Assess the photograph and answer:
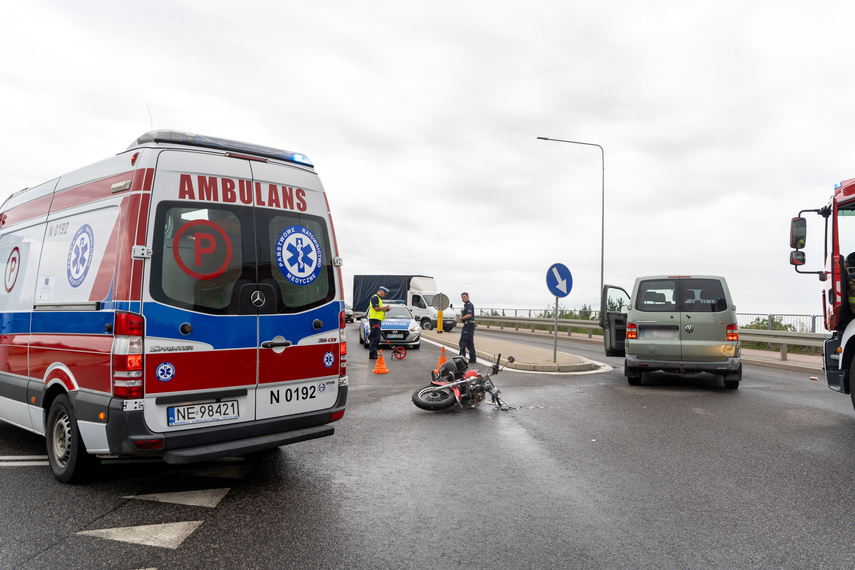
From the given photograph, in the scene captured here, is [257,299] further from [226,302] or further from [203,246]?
[203,246]

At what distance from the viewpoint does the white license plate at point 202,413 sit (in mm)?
4504

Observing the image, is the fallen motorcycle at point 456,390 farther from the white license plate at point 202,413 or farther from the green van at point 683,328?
the white license plate at point 202,413

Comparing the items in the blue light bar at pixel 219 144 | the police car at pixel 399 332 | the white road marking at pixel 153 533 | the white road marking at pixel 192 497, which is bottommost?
the white road marking at pixel 192 497

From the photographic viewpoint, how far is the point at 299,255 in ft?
17.4

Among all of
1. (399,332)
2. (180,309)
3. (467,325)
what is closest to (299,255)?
(180,309)

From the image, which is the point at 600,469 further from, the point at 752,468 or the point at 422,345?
the point at 422,345

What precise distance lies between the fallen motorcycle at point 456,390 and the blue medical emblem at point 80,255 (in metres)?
4.96

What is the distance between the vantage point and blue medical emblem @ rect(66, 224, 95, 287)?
4.89m

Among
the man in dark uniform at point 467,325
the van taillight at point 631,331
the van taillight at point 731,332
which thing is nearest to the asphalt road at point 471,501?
the van taillight at point 731,332

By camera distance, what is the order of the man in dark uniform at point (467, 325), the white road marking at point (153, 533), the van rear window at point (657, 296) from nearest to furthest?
1. the white road marking at point (153, 533)
2. the van rear window at point (657, 296)
3. the man in dark uniform at point (467, 325)

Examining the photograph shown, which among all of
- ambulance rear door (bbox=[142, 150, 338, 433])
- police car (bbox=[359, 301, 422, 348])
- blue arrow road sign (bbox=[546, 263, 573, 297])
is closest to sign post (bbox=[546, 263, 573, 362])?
blue arrow road sign (bbox=[546, 263, 573, 297])

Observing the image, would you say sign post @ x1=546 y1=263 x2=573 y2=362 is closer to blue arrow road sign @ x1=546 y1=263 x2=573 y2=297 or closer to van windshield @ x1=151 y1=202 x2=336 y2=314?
blue arrow road sign @ x1=546 y1=263 x2=573 y2=297

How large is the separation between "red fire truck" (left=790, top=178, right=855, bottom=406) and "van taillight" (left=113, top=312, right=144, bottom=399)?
25.3ft

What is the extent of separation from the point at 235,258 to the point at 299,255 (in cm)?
60
